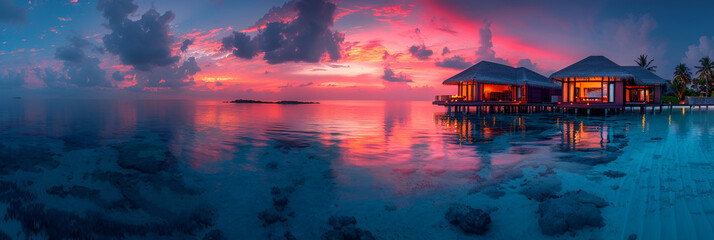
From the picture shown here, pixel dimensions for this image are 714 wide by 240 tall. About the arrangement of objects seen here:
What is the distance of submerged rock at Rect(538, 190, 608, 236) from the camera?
4.46 meters

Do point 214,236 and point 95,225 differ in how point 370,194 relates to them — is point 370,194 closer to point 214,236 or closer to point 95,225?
point 214,236

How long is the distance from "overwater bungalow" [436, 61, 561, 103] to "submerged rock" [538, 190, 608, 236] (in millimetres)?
27431

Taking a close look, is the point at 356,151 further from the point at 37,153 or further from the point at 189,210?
the point at 37,153

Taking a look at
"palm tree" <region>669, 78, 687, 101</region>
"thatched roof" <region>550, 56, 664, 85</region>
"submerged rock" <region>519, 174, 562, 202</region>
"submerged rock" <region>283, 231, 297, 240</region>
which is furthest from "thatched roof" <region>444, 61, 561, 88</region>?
"palm tree" <region>669, 78, 687, 101</region>

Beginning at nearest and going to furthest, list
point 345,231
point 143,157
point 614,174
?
point 345,231
point 614,174
point 143,157

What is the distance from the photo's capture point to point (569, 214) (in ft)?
15.1

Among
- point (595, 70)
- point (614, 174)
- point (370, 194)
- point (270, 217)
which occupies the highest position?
point (595, 70)

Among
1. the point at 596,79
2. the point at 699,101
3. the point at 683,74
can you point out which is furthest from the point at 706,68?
the point at 596,79

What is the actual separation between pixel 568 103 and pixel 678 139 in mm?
17710

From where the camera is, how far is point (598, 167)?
7.42 meters

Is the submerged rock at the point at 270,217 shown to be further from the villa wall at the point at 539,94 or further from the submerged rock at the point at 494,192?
the villa wall at the point at 539,94

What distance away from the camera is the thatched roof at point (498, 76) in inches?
1265

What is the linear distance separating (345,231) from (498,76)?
1278 inches

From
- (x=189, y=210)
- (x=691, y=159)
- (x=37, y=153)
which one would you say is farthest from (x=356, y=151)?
(x=37, y=153)
